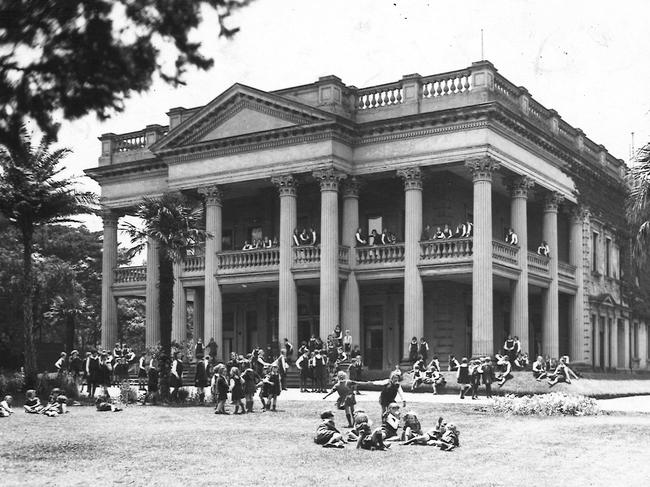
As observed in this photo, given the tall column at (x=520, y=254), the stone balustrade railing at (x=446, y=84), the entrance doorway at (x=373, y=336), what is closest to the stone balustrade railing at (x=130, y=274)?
the entrance doorway at (x=373, y=336)

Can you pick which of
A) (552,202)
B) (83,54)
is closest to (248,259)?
(552,202)

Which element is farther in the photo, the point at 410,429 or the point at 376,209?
the point at 376,209

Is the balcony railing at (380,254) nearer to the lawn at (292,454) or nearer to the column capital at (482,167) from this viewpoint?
the column capital at (482,167)

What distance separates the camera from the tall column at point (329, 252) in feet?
128

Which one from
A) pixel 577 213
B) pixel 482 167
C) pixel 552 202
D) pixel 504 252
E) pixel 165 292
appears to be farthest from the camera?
pixel 577 213

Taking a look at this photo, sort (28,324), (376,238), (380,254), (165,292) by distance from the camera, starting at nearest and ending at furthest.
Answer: (165,292) < (28,324) < (380,254) < (376,238)

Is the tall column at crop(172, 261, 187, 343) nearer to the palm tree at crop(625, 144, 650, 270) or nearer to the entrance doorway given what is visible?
the entrance doorway

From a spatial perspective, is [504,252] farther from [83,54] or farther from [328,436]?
[83,54]

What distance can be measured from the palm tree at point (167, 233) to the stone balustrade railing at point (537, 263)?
1651 cm

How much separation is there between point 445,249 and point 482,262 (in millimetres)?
2031

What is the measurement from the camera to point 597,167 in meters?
48.8

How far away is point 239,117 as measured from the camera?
41406 mm

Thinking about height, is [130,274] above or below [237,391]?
above

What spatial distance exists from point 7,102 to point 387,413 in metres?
13.7
